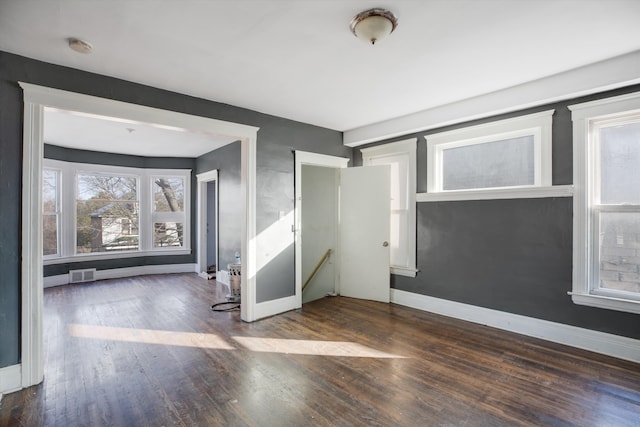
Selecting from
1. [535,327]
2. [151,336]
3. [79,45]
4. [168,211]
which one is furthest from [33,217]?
[535,327]

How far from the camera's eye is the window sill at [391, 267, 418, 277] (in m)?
4.40

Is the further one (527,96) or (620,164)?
(527,96)

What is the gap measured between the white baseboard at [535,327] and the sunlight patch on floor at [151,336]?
2653 mm

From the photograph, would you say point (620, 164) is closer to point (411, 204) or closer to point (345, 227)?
point (411, 204)

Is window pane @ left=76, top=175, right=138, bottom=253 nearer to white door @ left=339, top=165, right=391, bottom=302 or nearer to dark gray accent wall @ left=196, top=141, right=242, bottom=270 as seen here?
dark gray accent wall @ left=196, top=141, right=242, bottom=270

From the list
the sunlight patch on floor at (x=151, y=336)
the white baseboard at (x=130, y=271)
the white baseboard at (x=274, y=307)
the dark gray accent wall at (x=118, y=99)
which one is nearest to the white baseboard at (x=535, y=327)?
the white baseboard at (x=274, y=307)

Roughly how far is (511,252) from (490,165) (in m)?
1.07

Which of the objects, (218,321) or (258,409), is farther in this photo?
(218,321)

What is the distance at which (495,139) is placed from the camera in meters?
3.69

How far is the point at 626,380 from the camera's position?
2467mm

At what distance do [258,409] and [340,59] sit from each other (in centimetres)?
279

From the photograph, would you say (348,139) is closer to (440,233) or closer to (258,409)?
(440,233)

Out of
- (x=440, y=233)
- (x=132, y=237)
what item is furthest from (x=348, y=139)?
(x=132, y=237)

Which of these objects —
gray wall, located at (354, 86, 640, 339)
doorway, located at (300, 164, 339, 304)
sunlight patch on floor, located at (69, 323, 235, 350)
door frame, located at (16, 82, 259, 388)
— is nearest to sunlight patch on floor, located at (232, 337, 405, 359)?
sunlight patch on floor, located at (69, 323, 235, 350)
